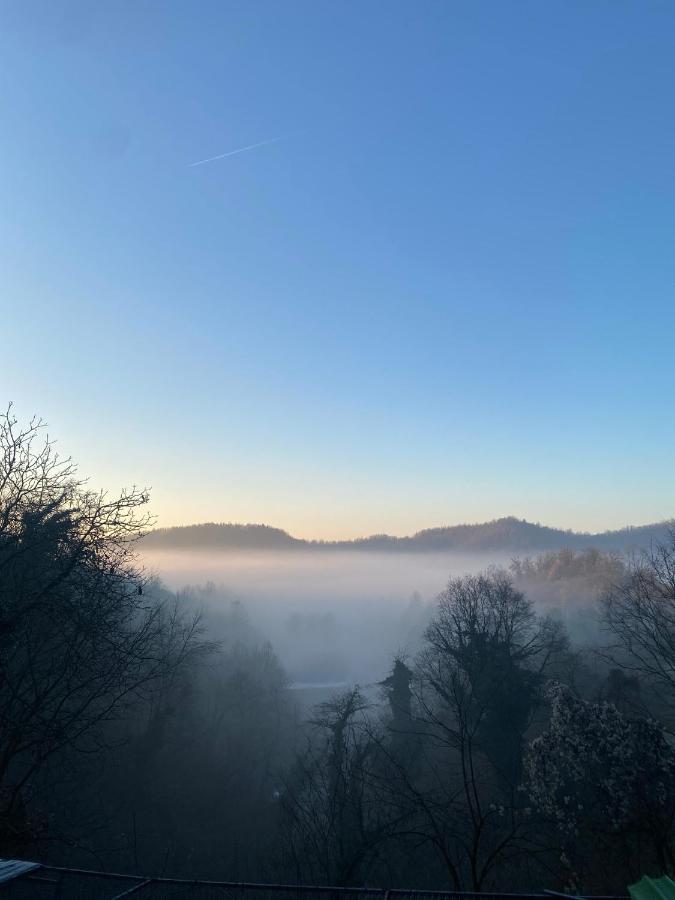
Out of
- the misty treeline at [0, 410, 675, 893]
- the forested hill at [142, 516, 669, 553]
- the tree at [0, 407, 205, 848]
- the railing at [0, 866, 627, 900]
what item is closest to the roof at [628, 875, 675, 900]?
the railing at [0, 866, 627, 900]

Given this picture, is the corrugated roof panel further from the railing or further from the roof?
the roof

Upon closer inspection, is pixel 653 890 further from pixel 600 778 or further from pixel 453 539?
pixel 453 539

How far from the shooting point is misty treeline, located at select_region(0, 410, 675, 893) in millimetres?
10391

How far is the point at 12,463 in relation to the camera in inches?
437

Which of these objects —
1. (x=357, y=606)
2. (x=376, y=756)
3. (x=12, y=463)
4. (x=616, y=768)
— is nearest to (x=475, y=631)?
(x=376, y=756)

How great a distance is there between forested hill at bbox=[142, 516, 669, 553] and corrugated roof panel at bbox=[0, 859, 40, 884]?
10868 cm

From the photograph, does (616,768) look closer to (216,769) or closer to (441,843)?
(441,843)

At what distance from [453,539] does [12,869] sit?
179m

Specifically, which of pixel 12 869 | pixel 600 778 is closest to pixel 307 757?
pixel 600 778

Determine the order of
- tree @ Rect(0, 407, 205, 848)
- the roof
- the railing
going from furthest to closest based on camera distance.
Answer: tree @ Rect(0, 407, 205, 848) → the railing → the roof

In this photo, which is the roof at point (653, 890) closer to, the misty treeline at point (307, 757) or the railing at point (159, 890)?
the railing at point (159, 890)

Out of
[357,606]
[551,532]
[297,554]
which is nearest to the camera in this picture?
[357,606]

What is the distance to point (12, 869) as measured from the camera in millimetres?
5496

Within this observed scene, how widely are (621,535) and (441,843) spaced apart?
15901 centimetres
